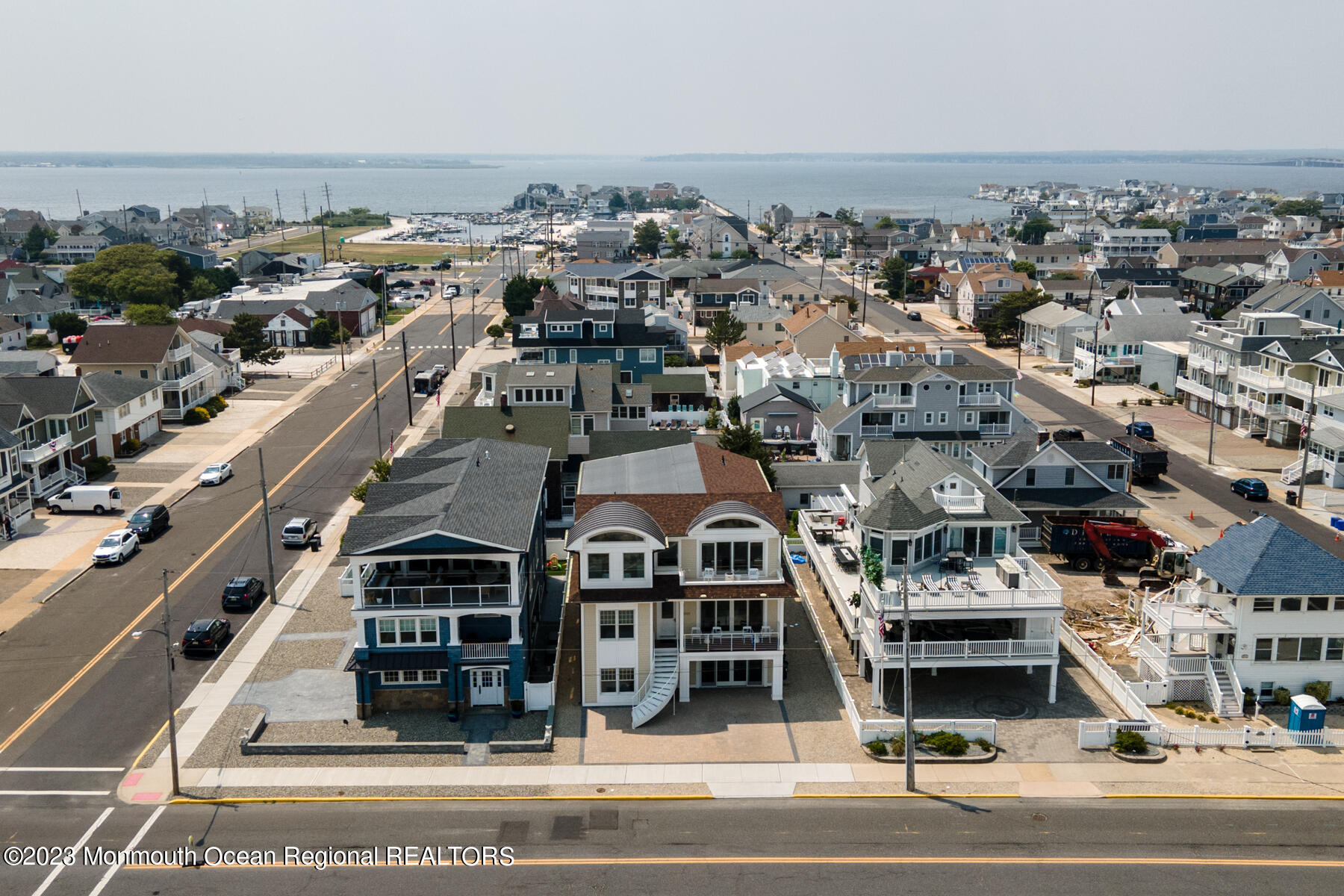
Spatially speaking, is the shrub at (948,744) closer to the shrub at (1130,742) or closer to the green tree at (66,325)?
the shrub at (1130,742)

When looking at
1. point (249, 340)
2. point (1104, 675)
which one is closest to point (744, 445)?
point (1104, 675)

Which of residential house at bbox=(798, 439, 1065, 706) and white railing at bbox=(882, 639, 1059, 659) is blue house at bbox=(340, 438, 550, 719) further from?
white railing at bbox=(882, 639, 1059, 659)

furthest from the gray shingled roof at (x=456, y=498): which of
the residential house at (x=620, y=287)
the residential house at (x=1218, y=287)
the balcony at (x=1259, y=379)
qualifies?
the residential house at (x=1218, y=287)

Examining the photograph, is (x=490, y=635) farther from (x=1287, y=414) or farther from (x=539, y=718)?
(x=1287, y=414)

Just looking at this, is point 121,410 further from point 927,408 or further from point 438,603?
point 927,408

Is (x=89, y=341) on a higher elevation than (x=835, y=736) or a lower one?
higher

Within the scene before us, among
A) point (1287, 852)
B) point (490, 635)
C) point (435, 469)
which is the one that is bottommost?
point (1287, 852)

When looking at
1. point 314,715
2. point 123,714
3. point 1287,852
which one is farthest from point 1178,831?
point 123,714
